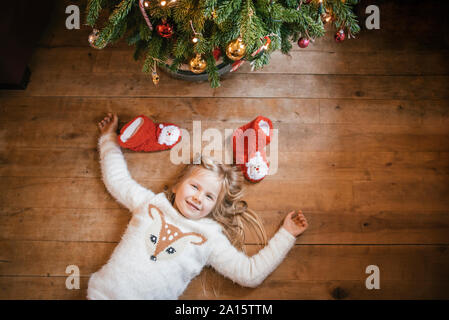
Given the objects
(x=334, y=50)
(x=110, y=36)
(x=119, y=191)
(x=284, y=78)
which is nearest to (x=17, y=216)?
(x=119, y=191)

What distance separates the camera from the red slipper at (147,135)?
1253 millimetres

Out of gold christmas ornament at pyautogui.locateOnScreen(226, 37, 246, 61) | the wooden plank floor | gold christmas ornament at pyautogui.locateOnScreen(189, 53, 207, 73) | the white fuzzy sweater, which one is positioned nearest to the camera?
gold christmas ornament at pyautogui.locateOnScreen(226, 37, 246, 61)

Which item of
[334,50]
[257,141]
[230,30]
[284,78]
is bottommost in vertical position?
[257,141]

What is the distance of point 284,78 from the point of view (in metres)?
1.41

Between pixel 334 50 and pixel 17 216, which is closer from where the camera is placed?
pixel 17 216

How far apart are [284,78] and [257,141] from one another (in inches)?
14.4

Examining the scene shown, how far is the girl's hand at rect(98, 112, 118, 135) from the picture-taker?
1.30 meters

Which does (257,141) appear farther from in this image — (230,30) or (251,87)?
(230,30)

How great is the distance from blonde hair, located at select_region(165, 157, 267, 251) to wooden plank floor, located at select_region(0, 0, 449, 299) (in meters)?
0.04

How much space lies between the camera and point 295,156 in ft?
4.36

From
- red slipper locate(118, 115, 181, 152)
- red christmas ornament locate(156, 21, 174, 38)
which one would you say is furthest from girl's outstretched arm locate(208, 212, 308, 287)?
red christmas ornament locate(156, 21, 174, 38)

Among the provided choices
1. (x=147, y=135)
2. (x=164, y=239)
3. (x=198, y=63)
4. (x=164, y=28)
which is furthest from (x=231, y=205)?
(x=164, y=28)

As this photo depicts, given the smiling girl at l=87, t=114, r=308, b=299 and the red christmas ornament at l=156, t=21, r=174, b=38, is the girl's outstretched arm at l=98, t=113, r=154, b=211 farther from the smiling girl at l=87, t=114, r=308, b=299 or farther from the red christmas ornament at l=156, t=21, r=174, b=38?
the red christmas ornament at l=156, t=21, r=174, b=38

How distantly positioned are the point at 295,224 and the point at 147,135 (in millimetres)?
720
